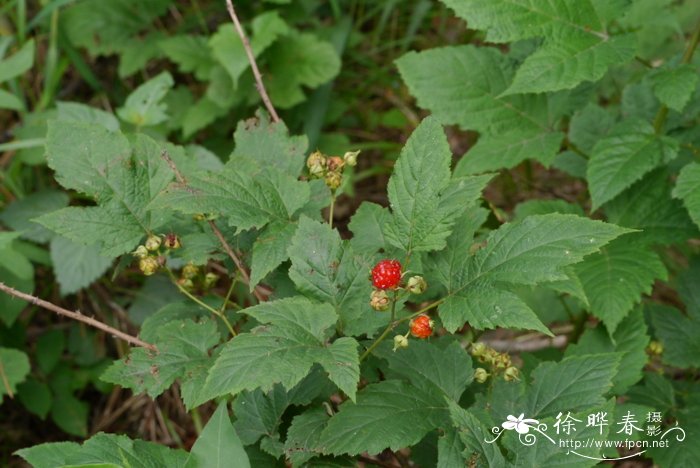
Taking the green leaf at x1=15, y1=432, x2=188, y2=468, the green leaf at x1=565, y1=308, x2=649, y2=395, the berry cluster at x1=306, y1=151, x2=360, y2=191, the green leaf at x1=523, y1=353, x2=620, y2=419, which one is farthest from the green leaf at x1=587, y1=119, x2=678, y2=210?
the green leaf at x1=15, y1=432, x2=188, y2=468

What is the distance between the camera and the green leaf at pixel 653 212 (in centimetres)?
213

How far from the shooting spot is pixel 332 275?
149 cm

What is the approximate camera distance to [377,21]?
4.13 metres

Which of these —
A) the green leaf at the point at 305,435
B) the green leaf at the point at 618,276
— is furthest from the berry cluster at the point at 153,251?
the green leaf at the point at 618,276

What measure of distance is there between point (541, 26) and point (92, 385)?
8.07 feet

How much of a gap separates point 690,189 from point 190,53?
97.4 inches

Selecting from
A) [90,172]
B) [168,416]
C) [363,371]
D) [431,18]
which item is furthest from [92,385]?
[431,18]

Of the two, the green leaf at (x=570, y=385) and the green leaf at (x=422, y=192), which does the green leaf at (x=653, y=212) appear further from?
the green leaf at (x=422, y=192)

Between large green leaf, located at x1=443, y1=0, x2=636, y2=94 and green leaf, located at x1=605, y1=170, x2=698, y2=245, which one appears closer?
large green leaf, located at x1=443, y1=0, x2=636, y2=94

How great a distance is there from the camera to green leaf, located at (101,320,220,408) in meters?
1.52

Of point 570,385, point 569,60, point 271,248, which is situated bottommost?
point 570,385

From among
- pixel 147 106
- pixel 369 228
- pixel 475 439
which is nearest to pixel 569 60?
pixel 369 228

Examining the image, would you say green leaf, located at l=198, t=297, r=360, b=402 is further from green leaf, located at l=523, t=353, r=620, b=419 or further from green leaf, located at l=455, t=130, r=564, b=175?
green leaf, located at l=455, t=130, r=564, b=175

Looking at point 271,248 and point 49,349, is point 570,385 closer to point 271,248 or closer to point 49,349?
point 271,248
